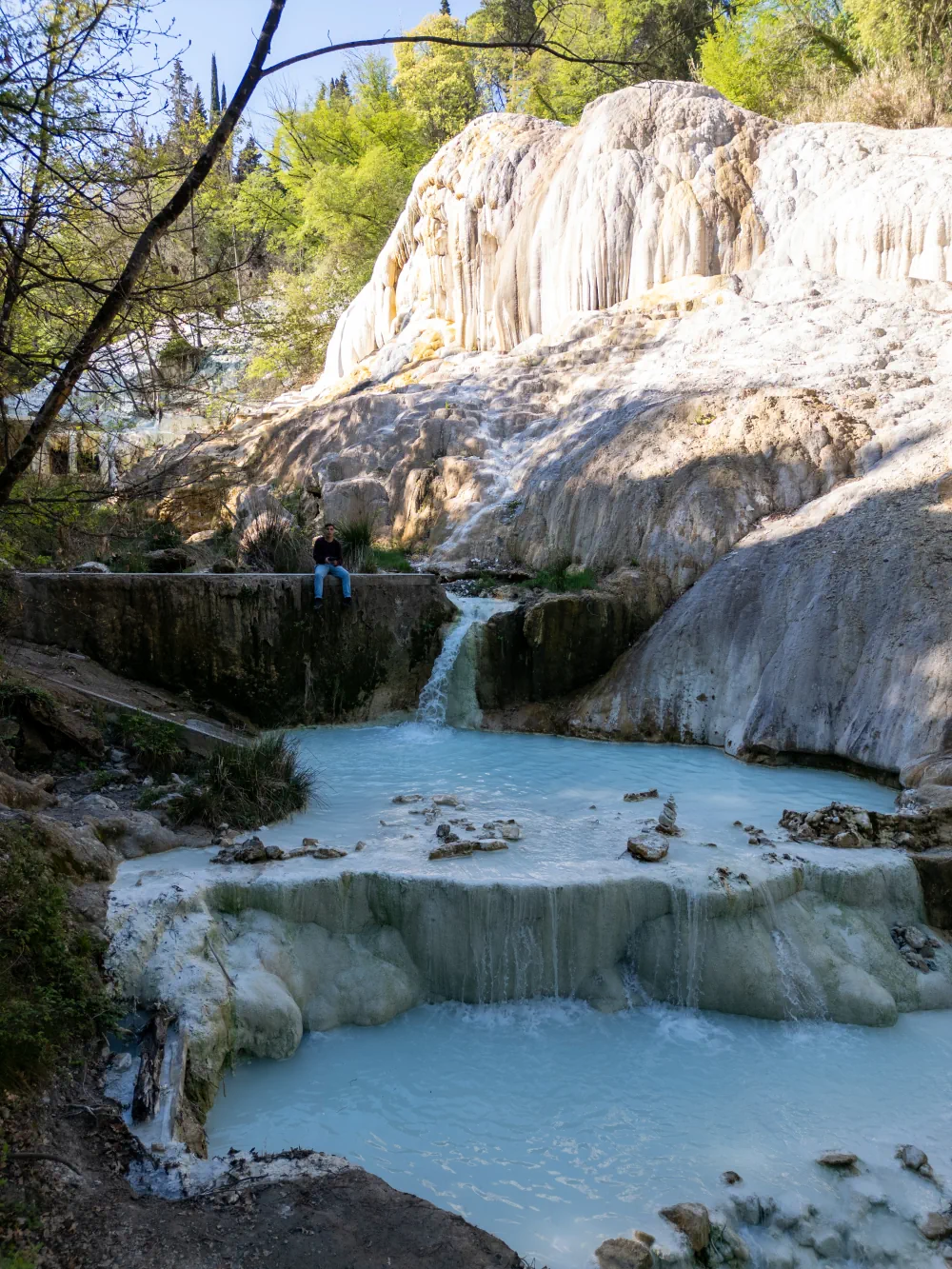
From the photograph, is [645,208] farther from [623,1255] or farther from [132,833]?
[623,1255]

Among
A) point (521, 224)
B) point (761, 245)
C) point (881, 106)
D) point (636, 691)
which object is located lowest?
point (636, 691)

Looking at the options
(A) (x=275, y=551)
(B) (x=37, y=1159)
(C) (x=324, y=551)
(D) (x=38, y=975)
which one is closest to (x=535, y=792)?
(C) (x=324, y=551)

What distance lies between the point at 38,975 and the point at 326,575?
7.58 m

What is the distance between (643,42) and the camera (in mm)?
30203

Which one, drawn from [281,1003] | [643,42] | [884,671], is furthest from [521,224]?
[281,1003]

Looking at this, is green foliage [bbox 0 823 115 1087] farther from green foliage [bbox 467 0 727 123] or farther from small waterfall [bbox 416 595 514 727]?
green foliage [bbox 467 0 727 123]

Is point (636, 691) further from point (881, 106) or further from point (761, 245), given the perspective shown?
point (881, 106)

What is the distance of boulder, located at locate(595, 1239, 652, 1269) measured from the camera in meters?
4.04

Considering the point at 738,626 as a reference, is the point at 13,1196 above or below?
below

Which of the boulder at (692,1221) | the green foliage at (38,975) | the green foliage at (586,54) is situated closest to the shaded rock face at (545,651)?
the green foliage at (38,975)

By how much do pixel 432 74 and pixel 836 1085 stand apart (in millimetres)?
36476

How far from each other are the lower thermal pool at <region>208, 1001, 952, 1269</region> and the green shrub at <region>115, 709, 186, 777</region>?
3686 millimetres

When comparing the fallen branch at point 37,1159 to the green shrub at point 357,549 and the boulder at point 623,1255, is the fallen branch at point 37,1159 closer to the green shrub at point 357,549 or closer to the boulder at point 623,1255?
the boulder at point 623,1255

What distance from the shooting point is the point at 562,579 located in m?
13.5
